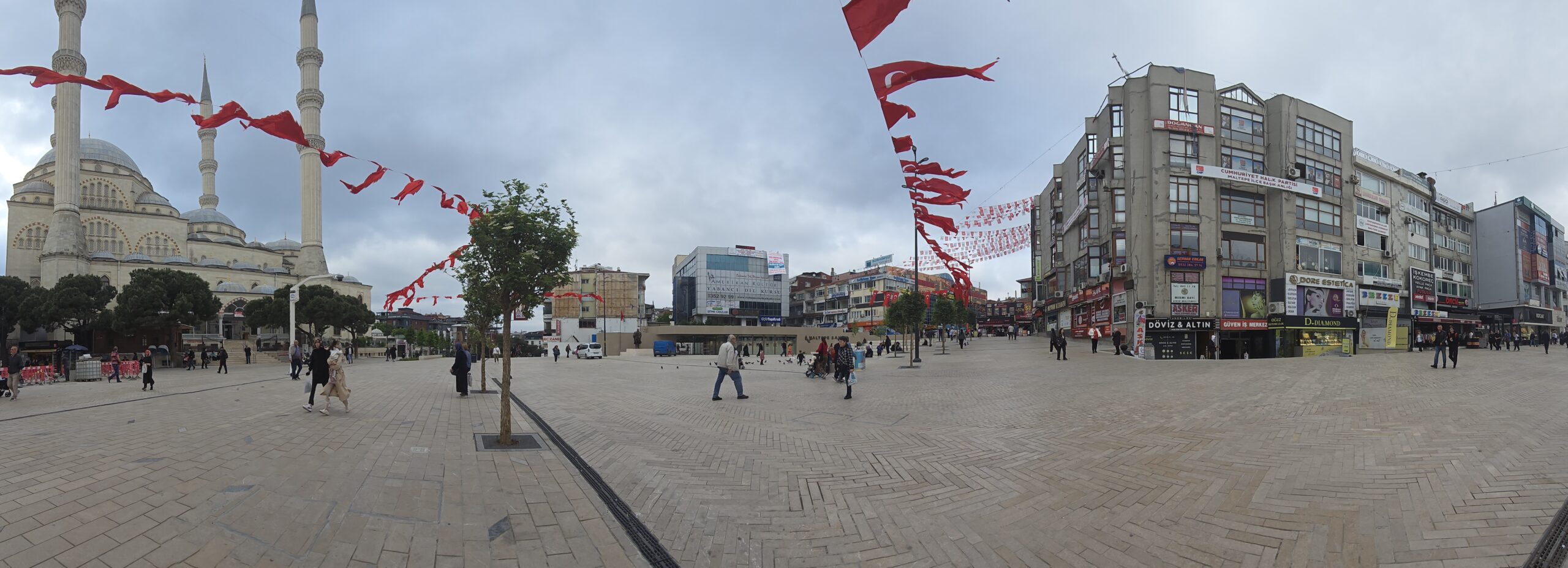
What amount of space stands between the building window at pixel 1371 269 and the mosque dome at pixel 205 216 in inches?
4348

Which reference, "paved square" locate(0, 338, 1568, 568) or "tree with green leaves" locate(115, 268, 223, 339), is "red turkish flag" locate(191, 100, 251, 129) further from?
"tree with green leaves" locate(115, 268, 223, 339)

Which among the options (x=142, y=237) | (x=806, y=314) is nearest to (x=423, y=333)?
(x=142, y=237)

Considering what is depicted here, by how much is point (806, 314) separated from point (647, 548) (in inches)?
4181

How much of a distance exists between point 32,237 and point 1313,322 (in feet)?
329

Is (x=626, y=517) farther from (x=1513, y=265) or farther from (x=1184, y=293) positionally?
(x=1513, y=265)

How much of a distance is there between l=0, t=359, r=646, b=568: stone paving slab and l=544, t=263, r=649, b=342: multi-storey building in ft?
225

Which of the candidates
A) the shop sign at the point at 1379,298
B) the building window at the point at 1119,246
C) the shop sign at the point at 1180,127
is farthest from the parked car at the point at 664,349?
the shop sign at the point at 1379,298

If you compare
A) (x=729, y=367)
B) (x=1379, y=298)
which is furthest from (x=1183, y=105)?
(x=729, y=367)

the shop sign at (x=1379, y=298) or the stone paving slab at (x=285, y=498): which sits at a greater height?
the shop sign at (x=1379, y=298)

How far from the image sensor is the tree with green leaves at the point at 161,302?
36312mm

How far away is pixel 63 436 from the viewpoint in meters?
7.62

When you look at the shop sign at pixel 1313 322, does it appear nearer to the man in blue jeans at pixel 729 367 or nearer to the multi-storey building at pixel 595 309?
the man in blue jeans at pixel 729 367

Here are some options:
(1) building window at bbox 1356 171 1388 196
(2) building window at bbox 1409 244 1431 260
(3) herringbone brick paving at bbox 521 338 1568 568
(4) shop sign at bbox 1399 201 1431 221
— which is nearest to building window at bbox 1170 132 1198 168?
(1) building window at bbox 1356 171 1388 196

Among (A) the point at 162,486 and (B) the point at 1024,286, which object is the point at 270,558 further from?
(B) the point at 1024,286
